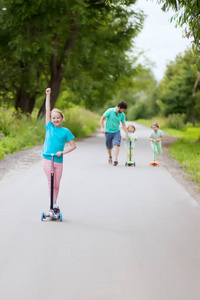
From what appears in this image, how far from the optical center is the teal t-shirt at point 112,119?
12.5 meters

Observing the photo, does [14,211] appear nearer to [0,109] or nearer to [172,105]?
[0,109]

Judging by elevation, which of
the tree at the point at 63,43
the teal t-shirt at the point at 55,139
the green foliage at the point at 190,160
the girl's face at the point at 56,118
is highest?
the tree at the point at 63,43

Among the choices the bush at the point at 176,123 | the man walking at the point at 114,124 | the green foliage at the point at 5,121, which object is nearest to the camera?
the man walking at the point at 114,124

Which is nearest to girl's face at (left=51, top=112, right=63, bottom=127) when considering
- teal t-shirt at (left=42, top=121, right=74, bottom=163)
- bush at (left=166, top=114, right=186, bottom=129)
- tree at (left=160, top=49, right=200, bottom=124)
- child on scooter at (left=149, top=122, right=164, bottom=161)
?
teal t-shirt at (left=42, top=121, right=74, bottom=163)

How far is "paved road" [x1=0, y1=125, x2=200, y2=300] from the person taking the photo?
4.14 meters

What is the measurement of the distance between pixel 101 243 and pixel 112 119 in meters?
7.43

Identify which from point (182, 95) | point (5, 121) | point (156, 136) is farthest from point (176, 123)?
point (156, 136)

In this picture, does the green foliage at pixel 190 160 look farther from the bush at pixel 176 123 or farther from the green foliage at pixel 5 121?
the bush at pixel 176 123

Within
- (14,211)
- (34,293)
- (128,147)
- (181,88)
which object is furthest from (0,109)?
(181,88)

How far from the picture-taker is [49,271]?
4.52 metres

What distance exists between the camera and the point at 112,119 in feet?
41.5

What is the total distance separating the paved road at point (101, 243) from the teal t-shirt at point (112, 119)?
10.4 feet

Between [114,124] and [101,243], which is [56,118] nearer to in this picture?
[101,243]

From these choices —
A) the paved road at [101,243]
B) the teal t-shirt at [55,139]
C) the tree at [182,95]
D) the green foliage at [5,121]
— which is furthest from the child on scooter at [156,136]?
the tree at [182,95]
